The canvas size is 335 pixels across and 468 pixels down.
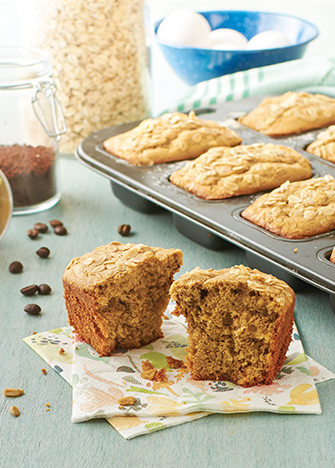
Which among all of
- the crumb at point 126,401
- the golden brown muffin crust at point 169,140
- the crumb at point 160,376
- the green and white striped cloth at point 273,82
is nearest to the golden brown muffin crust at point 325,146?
the golden brown muffin crust at point 169,140

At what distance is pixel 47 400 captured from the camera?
145 cm

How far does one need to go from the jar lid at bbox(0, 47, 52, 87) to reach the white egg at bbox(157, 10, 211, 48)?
4.23 ft

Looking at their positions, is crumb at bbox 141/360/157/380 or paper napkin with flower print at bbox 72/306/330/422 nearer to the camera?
paper napkin with flower print at bbox 72/306/330/422

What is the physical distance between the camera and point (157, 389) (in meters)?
1.44

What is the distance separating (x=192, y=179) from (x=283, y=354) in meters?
0.88

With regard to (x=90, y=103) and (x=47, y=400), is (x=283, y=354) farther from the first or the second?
(x=90, y=103)

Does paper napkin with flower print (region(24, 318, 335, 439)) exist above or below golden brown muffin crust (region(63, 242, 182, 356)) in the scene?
below

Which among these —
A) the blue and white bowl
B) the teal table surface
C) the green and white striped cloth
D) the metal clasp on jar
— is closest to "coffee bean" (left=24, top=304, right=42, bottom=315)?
the teal table surface

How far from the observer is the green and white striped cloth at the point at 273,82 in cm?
316

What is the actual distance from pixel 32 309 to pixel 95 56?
1572 millimetres

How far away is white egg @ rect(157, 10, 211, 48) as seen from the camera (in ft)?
11.3

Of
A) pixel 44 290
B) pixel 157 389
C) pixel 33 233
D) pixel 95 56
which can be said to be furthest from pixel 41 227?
pixel 157 389

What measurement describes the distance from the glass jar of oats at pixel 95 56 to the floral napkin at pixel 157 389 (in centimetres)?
166

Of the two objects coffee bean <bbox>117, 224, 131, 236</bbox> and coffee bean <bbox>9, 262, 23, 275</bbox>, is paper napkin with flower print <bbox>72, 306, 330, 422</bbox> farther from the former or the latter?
coffee bean <bbox>117, 224, 131, 236</bbox>
